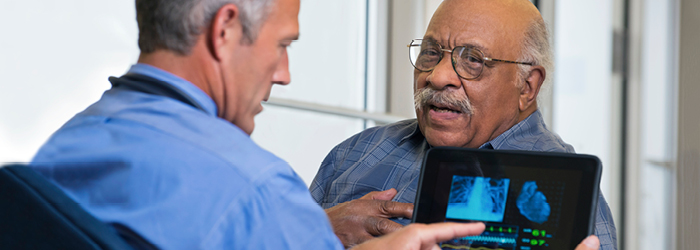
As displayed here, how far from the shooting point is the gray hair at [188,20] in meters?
0.68

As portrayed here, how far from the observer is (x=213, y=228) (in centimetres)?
55

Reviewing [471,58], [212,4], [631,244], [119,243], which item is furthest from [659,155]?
[119,243]

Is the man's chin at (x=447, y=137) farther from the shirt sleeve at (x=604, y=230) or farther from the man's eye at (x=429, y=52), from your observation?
the shirt sleeve at (x=604, y=230)

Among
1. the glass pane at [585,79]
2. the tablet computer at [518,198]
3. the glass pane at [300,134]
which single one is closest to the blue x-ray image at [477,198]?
the tablet computer at [518,198]

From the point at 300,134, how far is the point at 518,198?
173cm

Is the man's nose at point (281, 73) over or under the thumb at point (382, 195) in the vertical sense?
over

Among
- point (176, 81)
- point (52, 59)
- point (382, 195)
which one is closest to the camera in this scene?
point (176, 81)

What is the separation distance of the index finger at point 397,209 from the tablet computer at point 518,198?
21 cm

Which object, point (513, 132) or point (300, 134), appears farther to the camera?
point (300, 134)

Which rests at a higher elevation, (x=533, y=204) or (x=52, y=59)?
(x=52, y=59)

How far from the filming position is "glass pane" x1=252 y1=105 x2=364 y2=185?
237 centimetres

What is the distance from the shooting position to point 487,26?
54.0 inches

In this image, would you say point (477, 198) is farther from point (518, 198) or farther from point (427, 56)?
point (427, 56)

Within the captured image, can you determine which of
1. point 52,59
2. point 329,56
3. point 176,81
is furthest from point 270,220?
point 329,56
